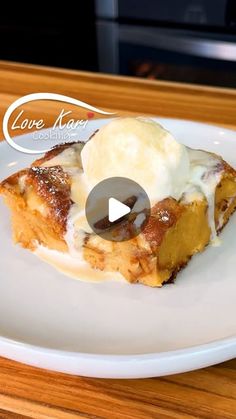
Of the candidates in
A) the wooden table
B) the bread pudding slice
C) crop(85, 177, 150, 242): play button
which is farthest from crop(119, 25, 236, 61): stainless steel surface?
the wooden table

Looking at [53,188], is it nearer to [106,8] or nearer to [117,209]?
[117,209]

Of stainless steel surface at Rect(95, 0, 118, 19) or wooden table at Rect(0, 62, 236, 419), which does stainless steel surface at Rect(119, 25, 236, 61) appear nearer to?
stainless steel surface at Rect(95, 0, 118, 19)

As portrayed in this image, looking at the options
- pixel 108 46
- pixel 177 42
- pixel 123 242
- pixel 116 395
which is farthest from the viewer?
pixel 108 46

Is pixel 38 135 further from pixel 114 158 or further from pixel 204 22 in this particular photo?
pixel 204 22

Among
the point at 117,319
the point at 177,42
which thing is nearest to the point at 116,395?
the point at 117,319

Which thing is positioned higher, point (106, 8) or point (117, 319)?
point (117, 319)

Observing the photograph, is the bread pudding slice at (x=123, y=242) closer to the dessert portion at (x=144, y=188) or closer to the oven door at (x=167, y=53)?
the dessert portion at (x=144, y=188)

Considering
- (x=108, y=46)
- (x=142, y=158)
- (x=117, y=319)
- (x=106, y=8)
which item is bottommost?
(x=108, y=46)

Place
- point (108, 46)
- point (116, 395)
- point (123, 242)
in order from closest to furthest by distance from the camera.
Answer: point (116, 395) < point (123, 242) < point (108, 46)
